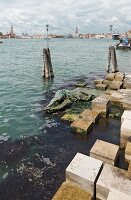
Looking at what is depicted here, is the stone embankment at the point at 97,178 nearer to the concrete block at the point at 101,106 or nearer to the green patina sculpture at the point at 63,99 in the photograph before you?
the concrete block at the point at 101,106

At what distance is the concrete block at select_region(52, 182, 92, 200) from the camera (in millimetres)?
5512

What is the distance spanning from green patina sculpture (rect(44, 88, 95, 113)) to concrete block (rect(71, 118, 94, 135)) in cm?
294

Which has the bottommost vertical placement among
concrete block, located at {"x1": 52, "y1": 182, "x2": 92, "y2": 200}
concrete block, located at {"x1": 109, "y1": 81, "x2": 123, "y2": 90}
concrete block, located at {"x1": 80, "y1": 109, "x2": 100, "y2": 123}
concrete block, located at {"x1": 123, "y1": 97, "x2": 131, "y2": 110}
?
concrete block, located at {"x1": 52, "y1": 182, "x2": 92, "y2": 200}

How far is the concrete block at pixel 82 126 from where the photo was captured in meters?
10.2

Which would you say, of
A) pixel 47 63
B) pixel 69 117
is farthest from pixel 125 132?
pixel 47 63

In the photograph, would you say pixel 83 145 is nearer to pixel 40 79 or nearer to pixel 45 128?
pixel 45 128

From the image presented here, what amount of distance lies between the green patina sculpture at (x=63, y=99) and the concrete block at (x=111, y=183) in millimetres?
7615

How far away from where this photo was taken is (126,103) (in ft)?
41.3

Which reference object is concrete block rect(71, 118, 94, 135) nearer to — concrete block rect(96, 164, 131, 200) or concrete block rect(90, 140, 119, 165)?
concrete block rect(90, 140, 119, 165)

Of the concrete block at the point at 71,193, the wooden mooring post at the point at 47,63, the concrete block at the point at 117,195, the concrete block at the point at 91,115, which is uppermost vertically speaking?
the wooden mooring post at the point at 47,63

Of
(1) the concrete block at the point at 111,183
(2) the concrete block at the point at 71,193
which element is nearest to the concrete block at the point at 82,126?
(1) the concrete block at the point at 111,183

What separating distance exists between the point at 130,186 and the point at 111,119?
262 inches

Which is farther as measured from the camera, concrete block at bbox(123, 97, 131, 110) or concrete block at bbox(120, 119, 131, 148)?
concrete block at bbox(123, 97, 131, 110)

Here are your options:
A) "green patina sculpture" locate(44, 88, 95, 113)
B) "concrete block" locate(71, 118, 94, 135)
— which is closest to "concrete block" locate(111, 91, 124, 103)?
"green patina sculpture" locate(44, 88, 95, 113)
